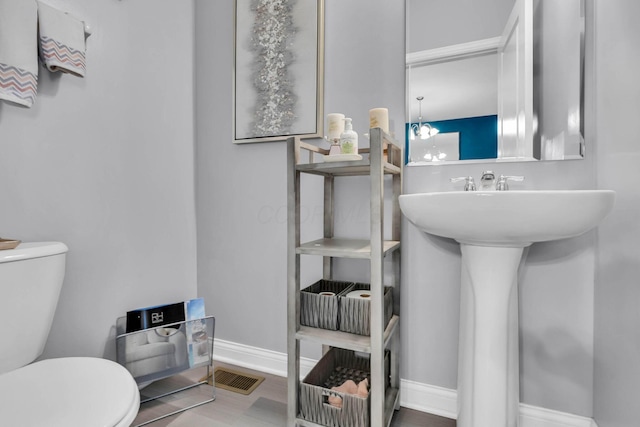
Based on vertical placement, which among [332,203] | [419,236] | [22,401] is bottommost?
[22,401]

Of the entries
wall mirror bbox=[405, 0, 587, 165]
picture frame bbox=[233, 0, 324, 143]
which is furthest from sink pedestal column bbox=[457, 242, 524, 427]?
picture frame bbox=[233, 0, 324, 143]

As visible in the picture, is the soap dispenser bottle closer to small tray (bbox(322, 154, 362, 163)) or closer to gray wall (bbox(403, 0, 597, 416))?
small tray (bbox(322, 154, 362, 163))

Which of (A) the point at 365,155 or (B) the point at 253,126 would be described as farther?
(B) the point at 253,126

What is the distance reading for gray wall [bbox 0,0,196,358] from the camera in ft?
4.12

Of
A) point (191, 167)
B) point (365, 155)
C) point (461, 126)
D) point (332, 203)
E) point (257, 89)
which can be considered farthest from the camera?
point (191, 167)

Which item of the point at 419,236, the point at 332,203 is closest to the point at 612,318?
the point at 419,236

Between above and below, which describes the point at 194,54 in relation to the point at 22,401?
above

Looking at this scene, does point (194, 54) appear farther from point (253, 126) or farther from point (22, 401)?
point (22, 401)

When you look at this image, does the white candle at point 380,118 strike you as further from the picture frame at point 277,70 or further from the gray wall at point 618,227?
the gray wall at point 618,227

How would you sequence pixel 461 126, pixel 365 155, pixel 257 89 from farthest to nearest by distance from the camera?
pixel 257 89 → pixel 365 155 → pixel 461 126

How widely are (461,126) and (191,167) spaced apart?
4.79 feet

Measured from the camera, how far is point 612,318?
41.9 inches

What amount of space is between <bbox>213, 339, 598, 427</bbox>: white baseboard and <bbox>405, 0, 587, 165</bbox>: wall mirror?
99cm

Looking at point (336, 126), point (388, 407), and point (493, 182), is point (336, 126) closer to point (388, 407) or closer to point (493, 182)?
point (493, 182)
